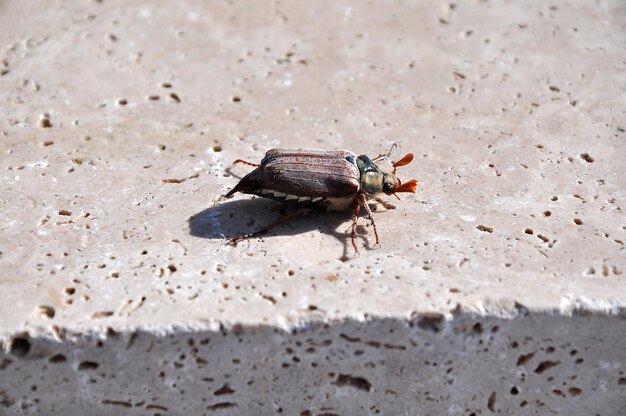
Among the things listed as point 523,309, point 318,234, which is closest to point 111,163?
point 318,234

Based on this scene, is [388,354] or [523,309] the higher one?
[523,309]

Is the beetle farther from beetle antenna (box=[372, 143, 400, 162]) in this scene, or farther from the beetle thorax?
beetle antenna (box=[372, 143, 400, 162])

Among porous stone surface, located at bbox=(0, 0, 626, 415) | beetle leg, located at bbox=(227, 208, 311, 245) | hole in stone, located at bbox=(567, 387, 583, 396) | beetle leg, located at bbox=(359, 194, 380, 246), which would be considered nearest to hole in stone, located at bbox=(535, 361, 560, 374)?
porous stone surface, located at bbox=(0, 0, 626, 415)

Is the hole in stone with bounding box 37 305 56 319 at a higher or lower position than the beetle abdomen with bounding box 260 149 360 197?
lower

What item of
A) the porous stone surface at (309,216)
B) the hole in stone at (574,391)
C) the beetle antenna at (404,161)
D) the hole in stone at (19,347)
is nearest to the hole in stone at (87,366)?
the porous stone surface at (309,216)

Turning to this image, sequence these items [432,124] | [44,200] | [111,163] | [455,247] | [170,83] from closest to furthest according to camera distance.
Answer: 1. [455,247]
2. [44,200]
3. [111,163]
4. [432,124]
5. [170,83]

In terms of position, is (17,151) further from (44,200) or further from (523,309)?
(523,309)

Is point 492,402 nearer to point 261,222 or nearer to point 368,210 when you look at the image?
point 368,210
